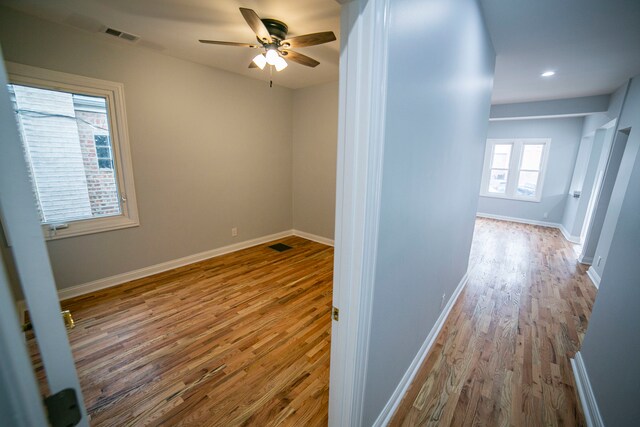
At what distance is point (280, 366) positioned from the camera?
6.29ft

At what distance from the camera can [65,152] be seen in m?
2.49

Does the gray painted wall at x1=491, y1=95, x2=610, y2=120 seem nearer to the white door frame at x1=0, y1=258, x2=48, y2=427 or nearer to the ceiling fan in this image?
the ceiling fan

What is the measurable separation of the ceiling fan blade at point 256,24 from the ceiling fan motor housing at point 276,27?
→ 0.27 ft

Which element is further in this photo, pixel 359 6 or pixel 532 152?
pixel 532 152

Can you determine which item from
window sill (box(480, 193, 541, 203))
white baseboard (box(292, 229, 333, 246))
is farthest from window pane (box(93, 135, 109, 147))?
window sill (box(480, 193, 541, 203))

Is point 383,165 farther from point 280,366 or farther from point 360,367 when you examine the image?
point 280,366

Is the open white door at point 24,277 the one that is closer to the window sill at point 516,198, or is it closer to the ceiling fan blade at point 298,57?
the ceiling fan blade at point 298,57

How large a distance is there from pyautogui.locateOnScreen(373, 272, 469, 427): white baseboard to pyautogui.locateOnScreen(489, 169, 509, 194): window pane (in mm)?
5365

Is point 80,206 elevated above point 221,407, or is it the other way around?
point 80,206

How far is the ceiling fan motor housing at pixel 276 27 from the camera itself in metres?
2.20

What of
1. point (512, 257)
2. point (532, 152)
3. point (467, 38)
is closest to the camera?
point (467, 38)

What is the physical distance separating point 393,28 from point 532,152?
276 inches

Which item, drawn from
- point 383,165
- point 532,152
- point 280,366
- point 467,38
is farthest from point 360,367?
point 532,152

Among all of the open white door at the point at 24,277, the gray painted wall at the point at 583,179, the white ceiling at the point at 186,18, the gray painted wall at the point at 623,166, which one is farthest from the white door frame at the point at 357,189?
the gray painted wall at the point at 583,179
